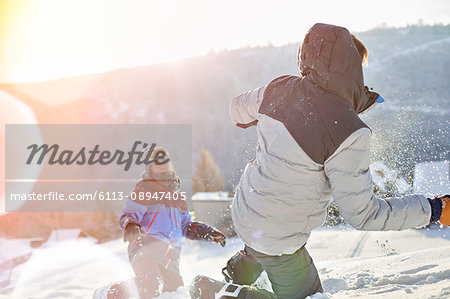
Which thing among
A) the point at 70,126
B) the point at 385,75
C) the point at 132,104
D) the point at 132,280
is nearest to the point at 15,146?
the point at 70,126

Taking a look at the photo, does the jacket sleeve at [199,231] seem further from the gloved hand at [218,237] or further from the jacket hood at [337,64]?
the jacket hood at [337,64]

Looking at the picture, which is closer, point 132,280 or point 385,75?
point 132,280

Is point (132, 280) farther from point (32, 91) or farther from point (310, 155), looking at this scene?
point (32, 91)

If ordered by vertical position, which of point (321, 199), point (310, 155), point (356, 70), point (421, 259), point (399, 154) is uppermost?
point (356, 70)

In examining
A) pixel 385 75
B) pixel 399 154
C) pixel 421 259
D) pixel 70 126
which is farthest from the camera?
pixel 70 126

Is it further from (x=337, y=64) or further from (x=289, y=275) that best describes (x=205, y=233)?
(x=337, y=64)

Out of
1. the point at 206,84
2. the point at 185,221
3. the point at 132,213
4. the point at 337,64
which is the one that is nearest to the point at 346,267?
the point at 185,221

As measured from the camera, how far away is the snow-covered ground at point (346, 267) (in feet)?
6.80

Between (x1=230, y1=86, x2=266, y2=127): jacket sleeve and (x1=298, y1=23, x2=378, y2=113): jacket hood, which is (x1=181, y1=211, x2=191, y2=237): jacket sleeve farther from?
(x1=298, y1=23, x2=378, y2=113): jacket hood

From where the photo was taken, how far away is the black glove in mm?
2947

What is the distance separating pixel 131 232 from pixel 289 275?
129cm

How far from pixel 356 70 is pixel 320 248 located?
17.3 feet

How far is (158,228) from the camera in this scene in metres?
3.15

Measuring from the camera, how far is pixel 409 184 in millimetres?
7941
